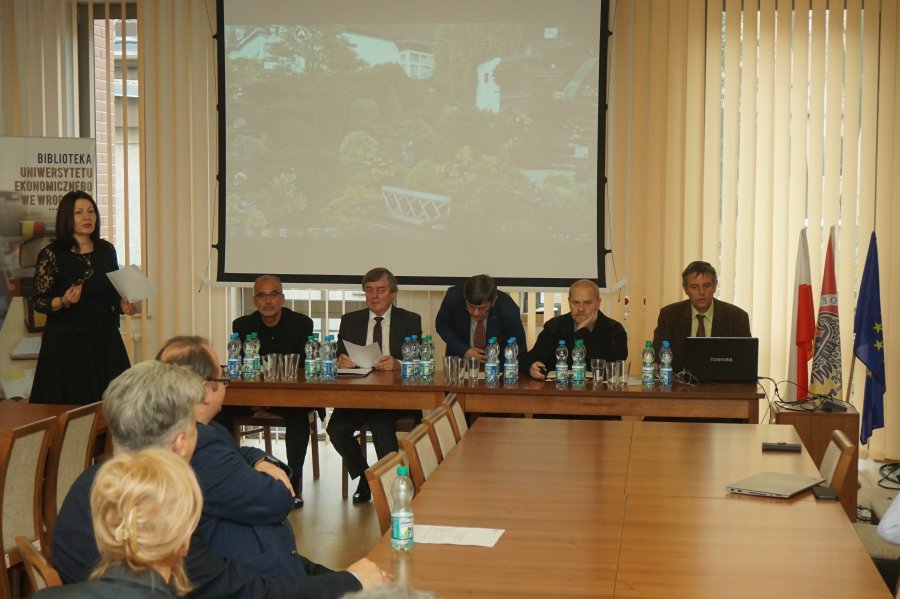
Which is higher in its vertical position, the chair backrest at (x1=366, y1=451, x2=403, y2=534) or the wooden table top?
the chair backrest at (x1=366, y1=451, x2=403, y2=534)

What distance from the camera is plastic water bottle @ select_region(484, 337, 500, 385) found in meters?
6.20

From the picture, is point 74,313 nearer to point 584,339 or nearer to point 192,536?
point 584,339

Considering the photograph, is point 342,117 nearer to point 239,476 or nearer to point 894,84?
point 894,84

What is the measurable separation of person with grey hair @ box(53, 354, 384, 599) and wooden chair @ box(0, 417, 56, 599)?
1.61 meters

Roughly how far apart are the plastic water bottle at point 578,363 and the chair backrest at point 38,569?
4.12 m

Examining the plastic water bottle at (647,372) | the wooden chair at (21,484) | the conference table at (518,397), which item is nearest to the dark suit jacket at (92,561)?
the wooden chair at (21,484)

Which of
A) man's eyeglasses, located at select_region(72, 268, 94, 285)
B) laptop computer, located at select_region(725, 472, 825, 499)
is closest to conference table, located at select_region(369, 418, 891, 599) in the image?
laptop computer, located at select_region(725, 472, 825, 499)

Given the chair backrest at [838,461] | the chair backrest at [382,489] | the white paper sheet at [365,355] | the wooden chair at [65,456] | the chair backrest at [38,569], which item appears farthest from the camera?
the white paper sheet at [365,355]

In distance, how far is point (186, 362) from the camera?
3.04 m

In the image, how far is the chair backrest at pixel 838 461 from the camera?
3.67 metres

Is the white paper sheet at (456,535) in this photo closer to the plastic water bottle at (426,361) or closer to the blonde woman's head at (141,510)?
the blonde woman's head at (141,510)

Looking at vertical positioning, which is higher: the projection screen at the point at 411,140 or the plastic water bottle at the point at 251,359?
the projection screen at the point at 411,140

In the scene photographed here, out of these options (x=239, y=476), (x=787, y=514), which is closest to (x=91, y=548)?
(x=239, y=476)

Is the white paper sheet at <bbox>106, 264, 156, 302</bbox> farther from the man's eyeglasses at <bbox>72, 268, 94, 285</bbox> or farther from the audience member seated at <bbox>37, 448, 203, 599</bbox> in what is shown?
the audience member seated at <bbox>37, 448, 203, 599</bbox>
